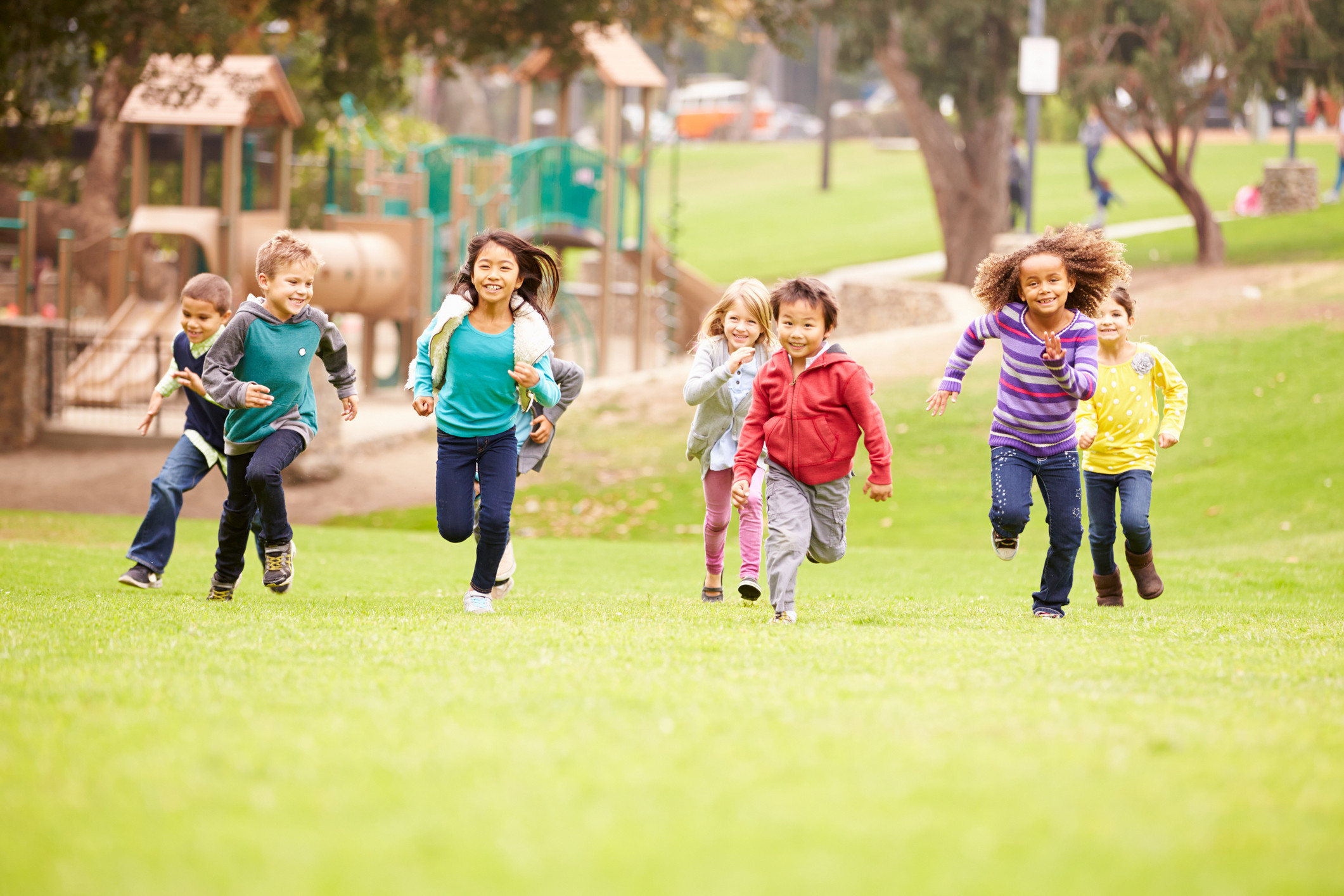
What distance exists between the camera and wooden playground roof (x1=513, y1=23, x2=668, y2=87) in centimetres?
2561

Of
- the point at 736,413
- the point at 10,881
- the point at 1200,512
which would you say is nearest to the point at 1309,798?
the point at 10,881

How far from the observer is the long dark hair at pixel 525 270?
6.71 m

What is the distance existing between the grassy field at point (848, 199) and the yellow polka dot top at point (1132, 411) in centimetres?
2123

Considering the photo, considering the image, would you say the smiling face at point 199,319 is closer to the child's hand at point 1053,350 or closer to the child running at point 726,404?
the child running at point 726,404

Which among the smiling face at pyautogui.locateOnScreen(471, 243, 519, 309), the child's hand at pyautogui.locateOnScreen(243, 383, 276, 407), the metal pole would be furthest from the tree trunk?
the child's hand at pyautogui.locateOnScreen(243, 383, 276, 407)

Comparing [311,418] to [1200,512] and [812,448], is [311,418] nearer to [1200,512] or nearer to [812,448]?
[812,448]

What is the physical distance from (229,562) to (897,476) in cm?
1028

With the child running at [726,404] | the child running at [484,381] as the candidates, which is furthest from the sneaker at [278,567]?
the child running at [726,404]

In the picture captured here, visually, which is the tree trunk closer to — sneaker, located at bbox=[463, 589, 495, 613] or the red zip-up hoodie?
the red zip-up hoodie

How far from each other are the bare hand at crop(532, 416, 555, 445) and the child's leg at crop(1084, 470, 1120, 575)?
2886mm

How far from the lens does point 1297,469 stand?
14672 millimetres

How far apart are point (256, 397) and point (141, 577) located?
1.54m

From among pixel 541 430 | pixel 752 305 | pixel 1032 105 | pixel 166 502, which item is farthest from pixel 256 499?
pixel 1032 105

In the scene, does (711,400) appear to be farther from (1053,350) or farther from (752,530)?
(1053,350)
